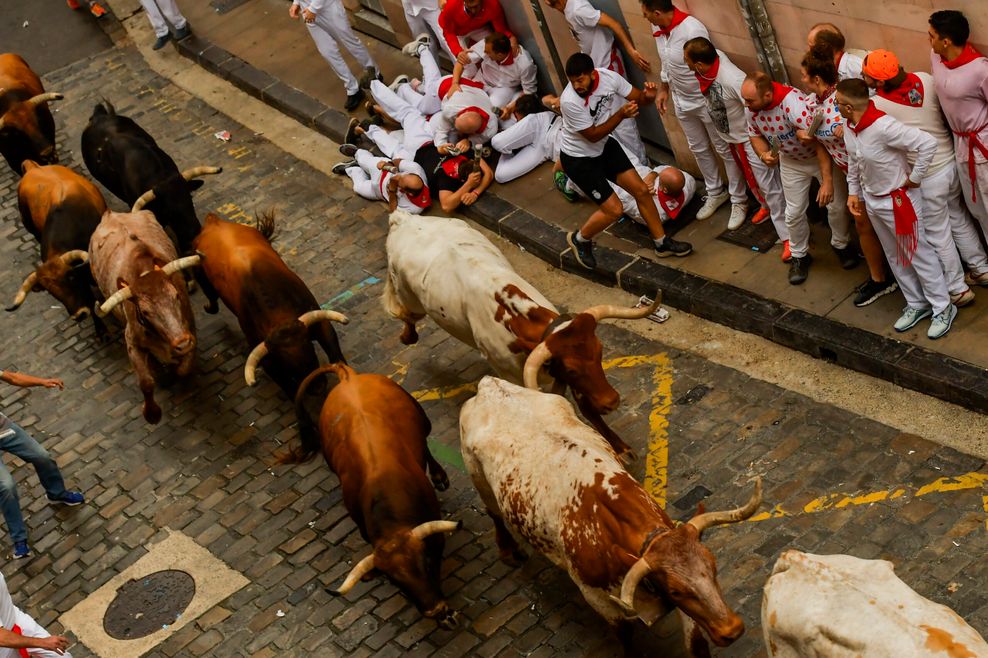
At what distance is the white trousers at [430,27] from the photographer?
51.9 ft

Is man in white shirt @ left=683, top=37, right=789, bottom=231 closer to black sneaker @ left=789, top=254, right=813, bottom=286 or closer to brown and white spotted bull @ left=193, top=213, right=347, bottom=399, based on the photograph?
black sneaker @ left=789, top=254, right=813, bottom=286

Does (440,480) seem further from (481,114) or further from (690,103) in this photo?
(481,114)

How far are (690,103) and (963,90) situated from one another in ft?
10.0

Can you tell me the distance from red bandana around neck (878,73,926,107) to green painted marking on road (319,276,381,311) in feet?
19.2

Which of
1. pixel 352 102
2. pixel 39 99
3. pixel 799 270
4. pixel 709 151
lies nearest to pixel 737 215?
pixel 709 151

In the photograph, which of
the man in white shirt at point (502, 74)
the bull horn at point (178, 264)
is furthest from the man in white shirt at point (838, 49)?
the bull horn at point (178, 264)

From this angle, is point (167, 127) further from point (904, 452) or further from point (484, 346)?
point (904, 452)

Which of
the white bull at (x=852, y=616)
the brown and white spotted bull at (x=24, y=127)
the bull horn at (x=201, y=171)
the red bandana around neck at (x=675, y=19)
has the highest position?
the brown and white spotted bull at (x=24, y=127)

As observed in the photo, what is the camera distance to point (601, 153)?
12266 mm

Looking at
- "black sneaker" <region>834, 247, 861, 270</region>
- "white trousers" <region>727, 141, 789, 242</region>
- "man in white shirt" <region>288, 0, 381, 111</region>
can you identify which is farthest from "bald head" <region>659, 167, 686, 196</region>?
"man in white shirt" <region>288, 0, 381, 111</region>

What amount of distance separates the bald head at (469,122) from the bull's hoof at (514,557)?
18.8 ft

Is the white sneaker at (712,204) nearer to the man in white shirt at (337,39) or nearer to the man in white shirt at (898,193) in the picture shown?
the man in white shirt at (898,193)

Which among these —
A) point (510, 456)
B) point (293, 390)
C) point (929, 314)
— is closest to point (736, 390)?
point (929, 314)

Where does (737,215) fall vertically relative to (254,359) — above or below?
below
